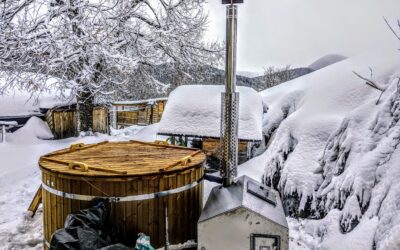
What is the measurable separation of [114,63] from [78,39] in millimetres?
1274

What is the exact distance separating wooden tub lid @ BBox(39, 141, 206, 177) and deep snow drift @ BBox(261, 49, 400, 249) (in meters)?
1.76

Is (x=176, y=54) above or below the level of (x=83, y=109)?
above

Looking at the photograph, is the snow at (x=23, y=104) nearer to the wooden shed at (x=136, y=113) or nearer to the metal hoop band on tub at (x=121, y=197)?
the wooden shed at (x=136, y=113)

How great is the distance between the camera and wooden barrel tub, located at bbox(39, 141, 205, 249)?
376 cm

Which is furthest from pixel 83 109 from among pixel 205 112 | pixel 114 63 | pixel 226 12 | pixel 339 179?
pixel 339 179

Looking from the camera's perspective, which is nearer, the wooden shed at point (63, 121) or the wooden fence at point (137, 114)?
the wooden shed at point (63, 121)

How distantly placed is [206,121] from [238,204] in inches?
182

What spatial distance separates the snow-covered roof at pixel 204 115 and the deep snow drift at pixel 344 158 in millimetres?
1073

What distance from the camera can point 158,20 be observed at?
12.6 metres

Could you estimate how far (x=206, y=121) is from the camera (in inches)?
317

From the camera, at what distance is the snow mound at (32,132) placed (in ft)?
33.4

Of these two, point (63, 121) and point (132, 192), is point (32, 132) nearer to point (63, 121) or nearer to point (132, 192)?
point (63, 121)

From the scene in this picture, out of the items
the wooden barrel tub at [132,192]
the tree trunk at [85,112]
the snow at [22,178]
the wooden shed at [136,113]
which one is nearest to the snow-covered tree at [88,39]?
the tree trunk at [85,112]

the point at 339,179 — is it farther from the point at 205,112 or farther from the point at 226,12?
the point at 205,112
